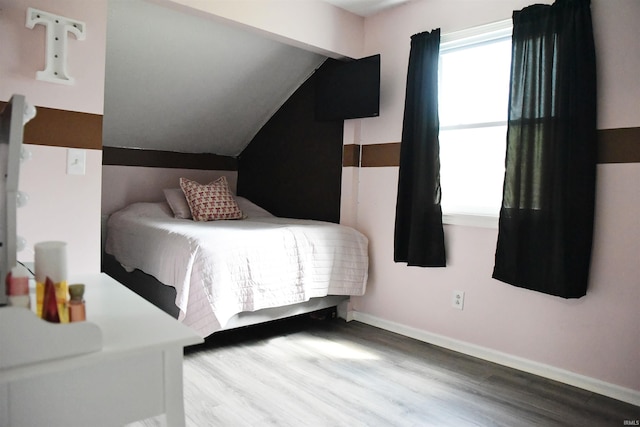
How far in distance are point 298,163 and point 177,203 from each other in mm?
1012

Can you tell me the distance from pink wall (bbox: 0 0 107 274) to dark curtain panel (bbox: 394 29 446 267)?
5.83 ft

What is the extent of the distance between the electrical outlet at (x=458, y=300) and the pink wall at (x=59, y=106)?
6.59 ft

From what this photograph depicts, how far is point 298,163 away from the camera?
12.4 ft

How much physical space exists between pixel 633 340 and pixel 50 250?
2417 mm

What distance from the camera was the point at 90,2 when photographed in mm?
2088

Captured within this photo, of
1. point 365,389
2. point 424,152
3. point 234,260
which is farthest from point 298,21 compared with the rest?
point 365,389

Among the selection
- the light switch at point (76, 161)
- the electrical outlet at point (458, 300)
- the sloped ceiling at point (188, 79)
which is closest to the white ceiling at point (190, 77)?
the sloped ceiling at point (188, 79)

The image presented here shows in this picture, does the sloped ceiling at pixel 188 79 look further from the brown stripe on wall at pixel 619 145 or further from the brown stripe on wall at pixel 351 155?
the brown stripe on wall at pixel 619 145

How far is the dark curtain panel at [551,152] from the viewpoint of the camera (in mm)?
2215

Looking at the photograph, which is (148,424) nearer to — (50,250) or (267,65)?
(50,250)

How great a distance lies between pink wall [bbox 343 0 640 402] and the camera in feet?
7.11

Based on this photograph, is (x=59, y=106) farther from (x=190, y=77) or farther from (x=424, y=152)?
(x=424, y=152)

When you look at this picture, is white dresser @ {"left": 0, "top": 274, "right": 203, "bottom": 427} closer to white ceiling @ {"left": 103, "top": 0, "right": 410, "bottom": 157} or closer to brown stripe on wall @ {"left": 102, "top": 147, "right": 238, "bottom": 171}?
white ceiling @ {"left": 103, "top": 0, "right": 410, "bottom": 157}

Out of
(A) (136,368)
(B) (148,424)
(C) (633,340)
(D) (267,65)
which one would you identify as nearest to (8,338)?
(A) (136,368)
